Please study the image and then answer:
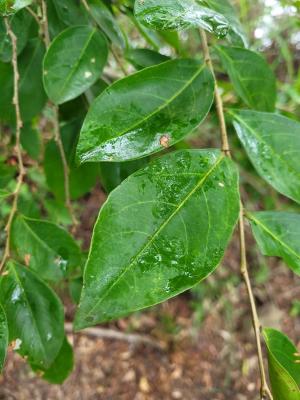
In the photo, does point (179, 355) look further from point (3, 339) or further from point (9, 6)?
point (9, 6)

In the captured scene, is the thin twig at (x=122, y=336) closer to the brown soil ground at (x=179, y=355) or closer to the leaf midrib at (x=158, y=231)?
the brown soil ground at (x=179, y=355)

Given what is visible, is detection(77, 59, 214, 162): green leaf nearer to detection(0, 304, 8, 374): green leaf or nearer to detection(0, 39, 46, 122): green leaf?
detection(0, 304, 8, 374): green leaf

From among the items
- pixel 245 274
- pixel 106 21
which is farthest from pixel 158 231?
pixel 106 21

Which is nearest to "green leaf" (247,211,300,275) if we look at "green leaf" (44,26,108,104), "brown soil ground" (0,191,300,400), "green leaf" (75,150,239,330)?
"green leaf" (75,150,239,330)

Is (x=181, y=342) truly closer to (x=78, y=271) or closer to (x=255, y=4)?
(x=78, y=271)

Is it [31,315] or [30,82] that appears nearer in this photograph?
[31,315]

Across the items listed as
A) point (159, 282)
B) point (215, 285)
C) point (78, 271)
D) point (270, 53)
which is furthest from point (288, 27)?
point (159, 282)
